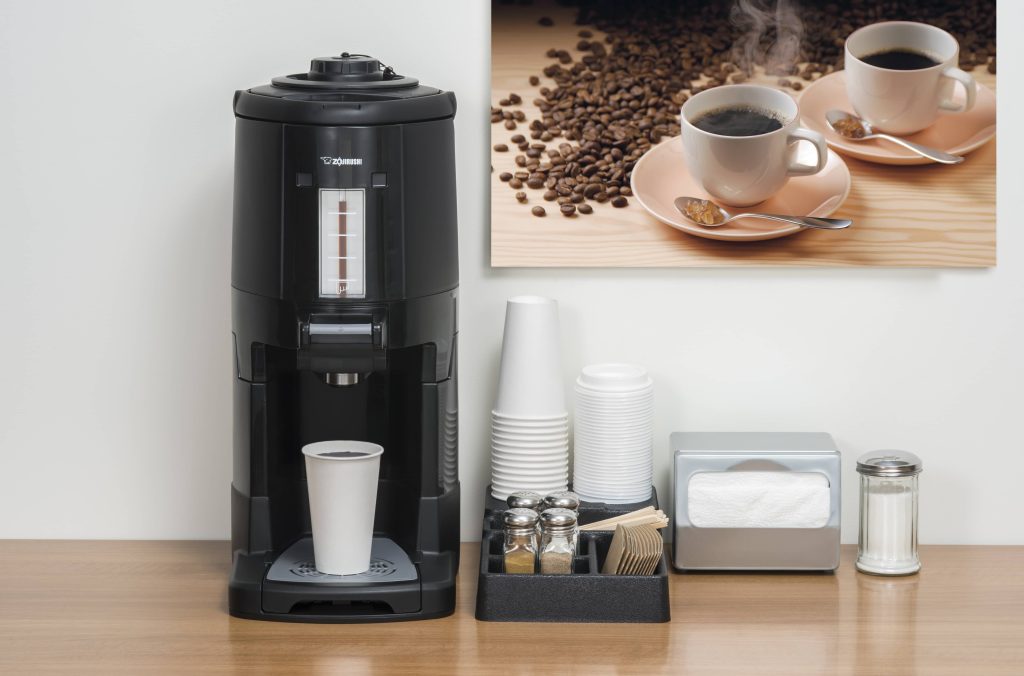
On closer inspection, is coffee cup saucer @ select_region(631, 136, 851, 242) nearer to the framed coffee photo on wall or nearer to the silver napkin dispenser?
the framed coffee photo on wall

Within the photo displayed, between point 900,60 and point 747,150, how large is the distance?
213mm

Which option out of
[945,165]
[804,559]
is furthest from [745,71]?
[804,559]

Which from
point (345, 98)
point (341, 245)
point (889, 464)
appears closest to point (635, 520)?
point (889, 464)

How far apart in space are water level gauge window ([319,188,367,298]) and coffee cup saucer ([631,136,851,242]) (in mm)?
385

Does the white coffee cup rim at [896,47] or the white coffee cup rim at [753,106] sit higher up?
the white coffee cup rim at [896,47]

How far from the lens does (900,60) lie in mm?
1436

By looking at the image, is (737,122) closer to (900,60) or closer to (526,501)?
Answer: (900,60)

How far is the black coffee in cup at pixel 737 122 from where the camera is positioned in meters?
1.42

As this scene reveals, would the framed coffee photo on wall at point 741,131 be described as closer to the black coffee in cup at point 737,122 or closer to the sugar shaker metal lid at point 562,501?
the black coffee in cup at point 737,122

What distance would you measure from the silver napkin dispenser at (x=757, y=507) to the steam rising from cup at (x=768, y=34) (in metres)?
0.44

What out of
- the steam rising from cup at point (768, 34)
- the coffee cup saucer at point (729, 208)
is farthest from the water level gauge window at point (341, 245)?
the steam rising from cup at point (768, 34)

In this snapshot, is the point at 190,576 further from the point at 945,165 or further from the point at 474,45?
the point at 945,165

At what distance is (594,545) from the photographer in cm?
132

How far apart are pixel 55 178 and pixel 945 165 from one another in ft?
3.39
